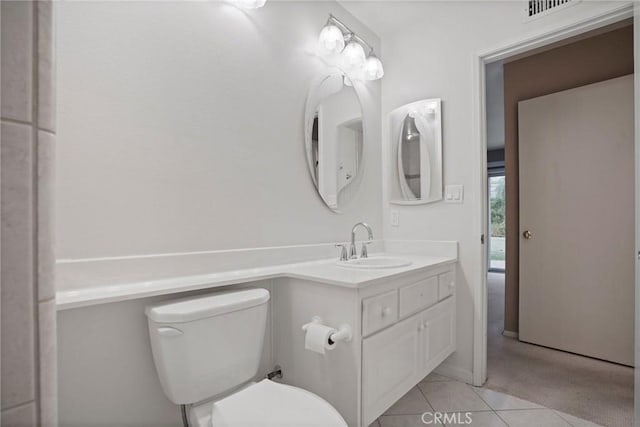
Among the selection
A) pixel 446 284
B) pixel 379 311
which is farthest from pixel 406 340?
pixel 446 284

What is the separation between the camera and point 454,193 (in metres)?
2.10

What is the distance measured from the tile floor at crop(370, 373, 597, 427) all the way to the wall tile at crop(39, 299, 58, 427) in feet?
5.23

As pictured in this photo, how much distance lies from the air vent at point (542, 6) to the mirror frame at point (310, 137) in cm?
104

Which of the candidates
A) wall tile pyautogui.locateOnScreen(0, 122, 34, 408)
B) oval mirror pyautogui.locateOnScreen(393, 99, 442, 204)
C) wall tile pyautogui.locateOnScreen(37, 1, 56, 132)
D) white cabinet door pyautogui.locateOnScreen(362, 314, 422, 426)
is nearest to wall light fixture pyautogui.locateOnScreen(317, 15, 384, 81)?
oval mirror pyautogui.locateOnScreen(393, 99, 442, 204)

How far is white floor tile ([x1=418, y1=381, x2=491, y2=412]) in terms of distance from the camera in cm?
173

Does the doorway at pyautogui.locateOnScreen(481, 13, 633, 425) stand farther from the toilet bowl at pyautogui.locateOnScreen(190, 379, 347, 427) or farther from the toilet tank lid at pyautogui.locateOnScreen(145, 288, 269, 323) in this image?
the toilet tank lid at pyautogui.locateOnScreen(145, 288, 269, 323)

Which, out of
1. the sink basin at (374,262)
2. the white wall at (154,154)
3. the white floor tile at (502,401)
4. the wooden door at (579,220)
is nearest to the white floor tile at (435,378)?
the white floor tile at (502,401)

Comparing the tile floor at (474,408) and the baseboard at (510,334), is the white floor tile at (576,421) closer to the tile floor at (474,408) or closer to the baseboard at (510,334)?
the tile floor at (474,408)

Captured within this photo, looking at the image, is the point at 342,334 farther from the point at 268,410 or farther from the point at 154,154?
the point at 154,154

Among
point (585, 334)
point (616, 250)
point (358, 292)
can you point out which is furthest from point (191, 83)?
point (585, 334)

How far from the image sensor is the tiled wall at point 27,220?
13.1 inches

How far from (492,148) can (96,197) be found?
21.1 ft

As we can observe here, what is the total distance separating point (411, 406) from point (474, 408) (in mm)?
335

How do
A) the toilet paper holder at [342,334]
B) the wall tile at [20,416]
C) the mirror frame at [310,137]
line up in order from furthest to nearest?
the mirror frame at [310,137]
the toilet paper holder at [342,334]
the wall tile at [20,416]
